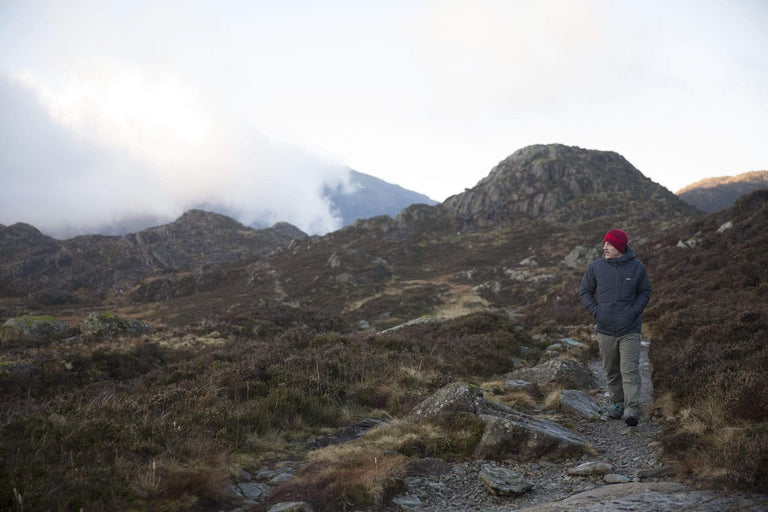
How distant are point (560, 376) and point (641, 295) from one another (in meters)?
3.72

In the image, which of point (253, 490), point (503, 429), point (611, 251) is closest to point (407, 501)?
point (253, 490)

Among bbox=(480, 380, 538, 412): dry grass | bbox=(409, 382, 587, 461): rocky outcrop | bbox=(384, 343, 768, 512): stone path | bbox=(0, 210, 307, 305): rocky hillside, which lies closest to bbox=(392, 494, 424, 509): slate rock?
bbox=(384, 343, 768, 512): stone path

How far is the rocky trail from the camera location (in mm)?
3342

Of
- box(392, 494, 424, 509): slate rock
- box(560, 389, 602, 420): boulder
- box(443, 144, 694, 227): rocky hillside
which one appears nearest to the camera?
box(392, 494, 424, 509): slate rock

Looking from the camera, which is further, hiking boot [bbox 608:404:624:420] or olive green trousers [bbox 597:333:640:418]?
hiking boot [bbox 608:404:624:420]

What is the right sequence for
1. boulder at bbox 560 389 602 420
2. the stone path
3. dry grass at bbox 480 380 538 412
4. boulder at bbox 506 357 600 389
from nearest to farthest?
the stone path → boulder at bbox 560 389 602 420 → dry grass at bbox 480 380 538 412 → boulder at bbox 506 357 600 389

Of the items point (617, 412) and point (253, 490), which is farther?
point (617, 412)

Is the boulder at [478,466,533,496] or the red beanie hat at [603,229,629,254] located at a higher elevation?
the red beanie hat at [603,229,629,254]

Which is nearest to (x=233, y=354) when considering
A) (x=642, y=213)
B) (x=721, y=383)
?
(x=721, y=383)

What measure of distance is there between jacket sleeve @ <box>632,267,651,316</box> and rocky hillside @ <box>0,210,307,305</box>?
66.6 m

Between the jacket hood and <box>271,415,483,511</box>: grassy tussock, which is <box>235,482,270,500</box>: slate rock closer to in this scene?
<box>271,415,483,511</box>: grassy tussock

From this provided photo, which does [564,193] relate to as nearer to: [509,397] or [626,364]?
[509,397]

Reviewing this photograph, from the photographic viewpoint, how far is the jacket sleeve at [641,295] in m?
6.51

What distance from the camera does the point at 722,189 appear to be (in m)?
117
